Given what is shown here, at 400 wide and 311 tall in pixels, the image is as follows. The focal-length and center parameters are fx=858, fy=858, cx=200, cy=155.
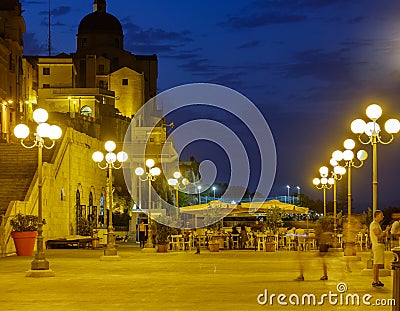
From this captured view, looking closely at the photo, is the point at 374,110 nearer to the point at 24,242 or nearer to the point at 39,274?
the point at 39,274

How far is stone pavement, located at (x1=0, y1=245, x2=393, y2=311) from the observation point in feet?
47.0

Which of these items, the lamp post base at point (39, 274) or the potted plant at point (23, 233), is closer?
the lamp post base at point (39, 274)

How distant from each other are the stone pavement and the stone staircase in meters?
11.1

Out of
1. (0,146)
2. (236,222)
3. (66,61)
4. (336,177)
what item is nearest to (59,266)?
(336,177)

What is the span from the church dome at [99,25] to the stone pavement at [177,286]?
76869 millimetres

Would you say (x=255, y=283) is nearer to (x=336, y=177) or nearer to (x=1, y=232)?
(x=1, y=232)

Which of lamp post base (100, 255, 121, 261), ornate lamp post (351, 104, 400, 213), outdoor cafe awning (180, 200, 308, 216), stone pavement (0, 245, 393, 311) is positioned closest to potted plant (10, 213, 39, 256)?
lamp post base (100, 255, 121, 261)

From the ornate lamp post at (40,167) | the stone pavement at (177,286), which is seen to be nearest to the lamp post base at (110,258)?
the stone pavement at (177,286)

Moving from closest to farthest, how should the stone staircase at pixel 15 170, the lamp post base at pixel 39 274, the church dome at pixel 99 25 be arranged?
the lamp post base at pixel 39 274 → the stone staircase at pixel 15 170 → the church dome at pixel 99 25

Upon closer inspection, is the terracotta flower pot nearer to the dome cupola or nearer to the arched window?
the arched window

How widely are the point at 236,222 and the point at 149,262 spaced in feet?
96.8

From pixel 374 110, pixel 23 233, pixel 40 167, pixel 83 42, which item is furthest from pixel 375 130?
pixel 83 42

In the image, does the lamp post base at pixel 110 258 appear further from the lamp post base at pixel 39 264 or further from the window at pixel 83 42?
the window at pixel 83 42

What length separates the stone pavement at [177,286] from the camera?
1432 centimetres
